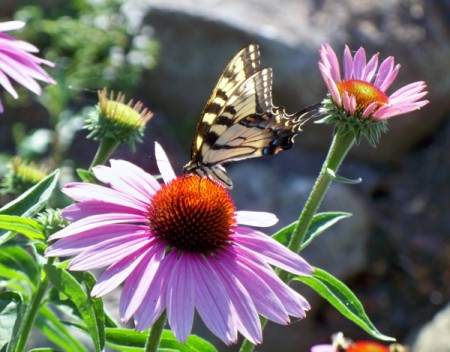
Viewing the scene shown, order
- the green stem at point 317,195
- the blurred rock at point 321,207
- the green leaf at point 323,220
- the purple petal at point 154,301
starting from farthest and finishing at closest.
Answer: the blurred rock at point 321,207, the green leaf at point 323,220, the green stem at point 317,195, the purple petal at point 154,301

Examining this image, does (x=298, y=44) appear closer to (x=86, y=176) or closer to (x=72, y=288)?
(x=86, y=176)

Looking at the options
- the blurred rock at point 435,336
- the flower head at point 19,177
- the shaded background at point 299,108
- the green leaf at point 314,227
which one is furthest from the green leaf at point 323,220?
the shaded background at point 299,108

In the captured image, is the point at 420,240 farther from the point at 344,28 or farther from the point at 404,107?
the point at 404,107

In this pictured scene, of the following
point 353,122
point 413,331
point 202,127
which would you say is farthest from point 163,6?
point 353,122

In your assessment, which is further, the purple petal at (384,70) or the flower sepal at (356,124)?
the purple petal at (384,70)

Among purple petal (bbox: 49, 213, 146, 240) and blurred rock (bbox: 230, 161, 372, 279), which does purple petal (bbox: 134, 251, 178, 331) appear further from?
blurred rock (bbox: 230, 161, 372, 279)

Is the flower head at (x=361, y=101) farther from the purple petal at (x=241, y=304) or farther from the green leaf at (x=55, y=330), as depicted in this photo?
the green leaf at (x=55, y=330)

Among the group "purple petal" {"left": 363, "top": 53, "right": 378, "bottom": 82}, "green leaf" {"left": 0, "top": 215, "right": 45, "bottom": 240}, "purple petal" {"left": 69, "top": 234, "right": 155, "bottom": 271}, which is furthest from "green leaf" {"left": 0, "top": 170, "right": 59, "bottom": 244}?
"purple petal" {"left": 363, "top": 53, "right": 378, "bottom": 82}

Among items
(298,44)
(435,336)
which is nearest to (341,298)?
(435,336)
